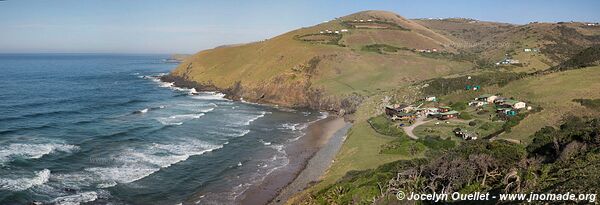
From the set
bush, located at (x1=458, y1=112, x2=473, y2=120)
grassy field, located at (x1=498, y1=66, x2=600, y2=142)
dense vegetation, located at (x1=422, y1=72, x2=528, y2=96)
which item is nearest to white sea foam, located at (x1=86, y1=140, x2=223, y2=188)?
bush, located at (x1=458, y1=112, x2=473, y2=120)

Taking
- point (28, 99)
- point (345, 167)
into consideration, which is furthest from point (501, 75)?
point (28, 99)

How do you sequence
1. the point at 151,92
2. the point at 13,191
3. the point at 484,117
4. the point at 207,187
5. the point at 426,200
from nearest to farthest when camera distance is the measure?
the point at 426,200 → the point at 13,191 → the point at 207,187 → the point at 484,117 → the point at 151,92

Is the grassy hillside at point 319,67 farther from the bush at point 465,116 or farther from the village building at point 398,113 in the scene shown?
the bush at point 465,116

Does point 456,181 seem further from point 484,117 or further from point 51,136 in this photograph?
point 51,136

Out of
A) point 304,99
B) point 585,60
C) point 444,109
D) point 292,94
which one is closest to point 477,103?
point 444,109

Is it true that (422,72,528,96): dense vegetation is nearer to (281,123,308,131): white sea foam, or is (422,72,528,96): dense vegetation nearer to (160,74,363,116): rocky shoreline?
(160,74,363,116): rocky shoreline

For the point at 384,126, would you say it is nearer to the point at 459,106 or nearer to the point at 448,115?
the point at 448,115
